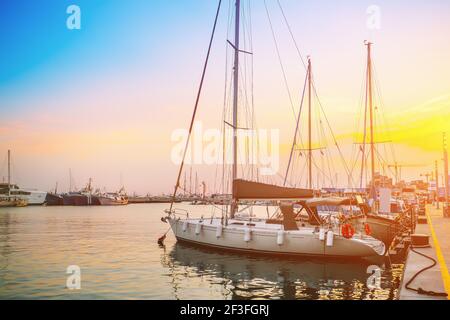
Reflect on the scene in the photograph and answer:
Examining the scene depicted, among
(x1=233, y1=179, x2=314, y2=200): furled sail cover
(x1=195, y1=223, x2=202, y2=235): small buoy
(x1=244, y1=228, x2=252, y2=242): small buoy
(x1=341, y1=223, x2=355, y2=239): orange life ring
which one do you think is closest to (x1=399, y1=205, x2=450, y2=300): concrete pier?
(x1=341, y1=223, x2=355, y2=239): orange life ring

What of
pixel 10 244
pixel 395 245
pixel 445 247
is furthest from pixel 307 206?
pixel 10 244

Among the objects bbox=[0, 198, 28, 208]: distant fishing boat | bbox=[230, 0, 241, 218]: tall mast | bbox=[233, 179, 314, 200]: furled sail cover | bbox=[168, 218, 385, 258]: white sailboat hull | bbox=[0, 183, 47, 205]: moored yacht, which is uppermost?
bbox=[230, 0, 241, 218]: tall mast

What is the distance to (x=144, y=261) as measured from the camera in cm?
2470

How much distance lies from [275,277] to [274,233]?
167 inches

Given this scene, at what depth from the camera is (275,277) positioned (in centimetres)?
1848

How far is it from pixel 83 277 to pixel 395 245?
1767cm

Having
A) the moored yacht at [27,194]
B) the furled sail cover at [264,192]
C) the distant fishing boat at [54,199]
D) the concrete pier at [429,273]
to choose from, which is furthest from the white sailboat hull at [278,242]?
the distant fishing boat at [54,199]

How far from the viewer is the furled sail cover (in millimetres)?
22938

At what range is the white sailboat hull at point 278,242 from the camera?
2072cm

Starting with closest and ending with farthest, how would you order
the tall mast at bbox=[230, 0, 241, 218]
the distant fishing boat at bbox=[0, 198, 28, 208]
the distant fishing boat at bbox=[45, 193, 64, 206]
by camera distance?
1. the tall mast at bbox=[230, 0, 241, 218]
2. the distant fishing boat at bbox=[0, 198, 28, 208]
3. the distant fishing boat at bbox=[45, 193, 64, 206]

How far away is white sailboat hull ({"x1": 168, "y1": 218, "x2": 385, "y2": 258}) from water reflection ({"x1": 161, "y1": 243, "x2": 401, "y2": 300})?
1.68 feet

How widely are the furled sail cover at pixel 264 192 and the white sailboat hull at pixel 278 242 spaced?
74.9 inches

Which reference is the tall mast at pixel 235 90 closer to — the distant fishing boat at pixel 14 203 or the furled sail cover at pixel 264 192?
the furled sail cover at pixel 264 192

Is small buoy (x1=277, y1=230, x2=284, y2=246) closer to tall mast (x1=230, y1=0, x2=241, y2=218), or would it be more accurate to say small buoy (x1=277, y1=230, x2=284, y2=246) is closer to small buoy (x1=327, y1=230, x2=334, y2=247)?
small buoy (x1=327, y1=230, x2=334, y2=247)
